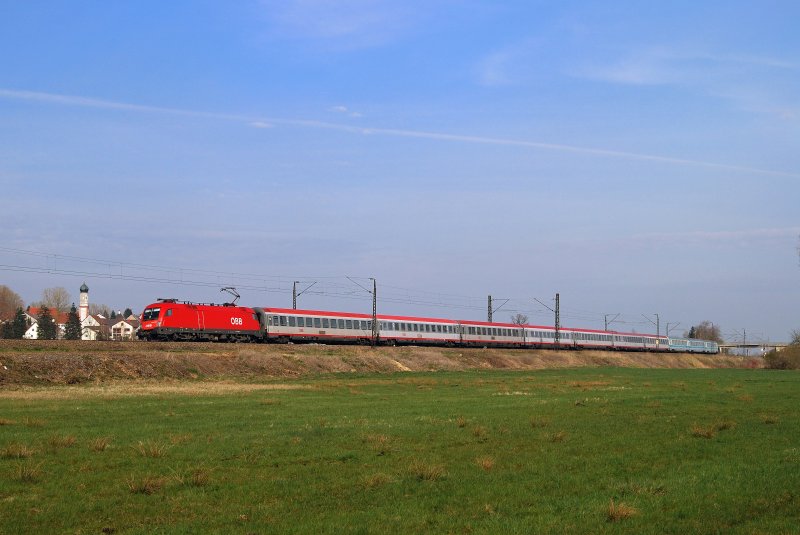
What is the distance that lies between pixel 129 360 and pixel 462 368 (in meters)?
36.8

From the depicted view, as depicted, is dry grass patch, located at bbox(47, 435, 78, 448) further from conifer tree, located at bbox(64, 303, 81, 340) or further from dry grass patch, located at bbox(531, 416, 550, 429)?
conifer tree, located at bbox(64, 303, 81, 340)

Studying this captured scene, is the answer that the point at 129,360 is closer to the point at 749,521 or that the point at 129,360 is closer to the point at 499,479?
the point at 499,479

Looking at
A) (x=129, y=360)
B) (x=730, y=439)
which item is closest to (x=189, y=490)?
(x=730, y=439)

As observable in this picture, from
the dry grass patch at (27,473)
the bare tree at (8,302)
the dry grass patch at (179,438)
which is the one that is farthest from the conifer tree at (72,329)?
the dry grass patch at (27,473)

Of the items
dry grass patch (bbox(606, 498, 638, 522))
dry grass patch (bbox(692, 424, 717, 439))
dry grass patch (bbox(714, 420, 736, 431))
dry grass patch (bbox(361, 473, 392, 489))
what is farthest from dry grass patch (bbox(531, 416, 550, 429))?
dry grass patch (bbox(606, 498, 638, 522))

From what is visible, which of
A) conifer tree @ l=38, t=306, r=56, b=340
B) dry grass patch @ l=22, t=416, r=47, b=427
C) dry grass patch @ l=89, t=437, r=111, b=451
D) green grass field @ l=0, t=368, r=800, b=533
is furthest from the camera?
conifer tree @ l=38, t=306, r=56, b=340

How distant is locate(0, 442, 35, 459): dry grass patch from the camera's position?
1603 centimetres

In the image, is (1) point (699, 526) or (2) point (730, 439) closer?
(1) point (699, 526)

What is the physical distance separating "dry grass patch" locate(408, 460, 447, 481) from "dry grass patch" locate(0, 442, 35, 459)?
27.2 feet

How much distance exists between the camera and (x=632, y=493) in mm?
13430

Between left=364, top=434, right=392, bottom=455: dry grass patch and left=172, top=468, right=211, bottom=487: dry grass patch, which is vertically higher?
left=172, top=468, right=211, bottom=487: dry grass patch

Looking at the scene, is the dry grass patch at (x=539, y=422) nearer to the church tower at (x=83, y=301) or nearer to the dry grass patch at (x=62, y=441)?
the dry grass patch at (x=62, y=441)

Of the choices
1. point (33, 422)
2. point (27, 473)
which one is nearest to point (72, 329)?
point (33, 422)

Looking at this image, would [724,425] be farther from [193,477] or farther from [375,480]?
[193,477]
